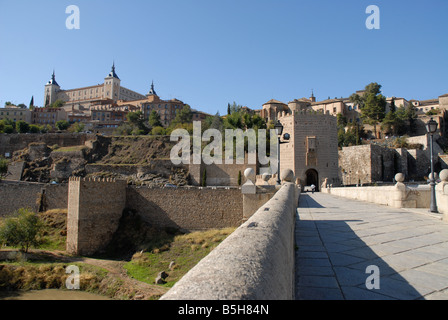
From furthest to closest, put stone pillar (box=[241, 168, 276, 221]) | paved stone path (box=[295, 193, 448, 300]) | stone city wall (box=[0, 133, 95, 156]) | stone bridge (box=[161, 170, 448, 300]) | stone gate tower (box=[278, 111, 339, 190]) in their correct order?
stone city wall (box=[0, 133, 95, 156]), stone gate tower (box=[278, 111, 339, 190]), stone pillar (box=[241, 168, 276, 221]), paved stone path (box=[295, 193, 448, 300]), stone bridge (box=[161, 170, 448, 300])

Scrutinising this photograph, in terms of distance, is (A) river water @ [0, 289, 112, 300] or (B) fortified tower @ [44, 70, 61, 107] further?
(B) fortified tower @ [44, 70, 61, 107]

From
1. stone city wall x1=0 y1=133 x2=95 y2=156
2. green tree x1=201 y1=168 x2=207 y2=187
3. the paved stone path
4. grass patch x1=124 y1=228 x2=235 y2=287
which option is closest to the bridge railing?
the paved stone path

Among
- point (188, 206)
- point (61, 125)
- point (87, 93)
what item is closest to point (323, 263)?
point (188, 206)

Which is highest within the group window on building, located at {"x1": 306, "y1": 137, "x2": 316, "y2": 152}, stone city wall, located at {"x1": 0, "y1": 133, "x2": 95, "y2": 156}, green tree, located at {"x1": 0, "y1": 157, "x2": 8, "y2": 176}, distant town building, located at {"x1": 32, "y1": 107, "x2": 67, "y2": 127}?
distant town building, located at {"x1": 32, "y1": 107, "x2": 67, "y2": 127}

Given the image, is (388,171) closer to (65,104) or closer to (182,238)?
(182,238)

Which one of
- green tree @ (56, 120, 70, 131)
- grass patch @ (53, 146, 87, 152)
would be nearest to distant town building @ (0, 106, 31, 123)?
green tree @ (56, 120, 70, 131)

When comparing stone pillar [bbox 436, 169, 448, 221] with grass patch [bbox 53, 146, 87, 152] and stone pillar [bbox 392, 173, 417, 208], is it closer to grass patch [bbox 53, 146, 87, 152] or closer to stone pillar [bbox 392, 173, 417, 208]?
stone pillar [bbox 392, 173, 417, 208]

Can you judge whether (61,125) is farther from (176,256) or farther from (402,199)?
(402,199)

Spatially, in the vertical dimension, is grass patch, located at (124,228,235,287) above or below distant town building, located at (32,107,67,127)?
below

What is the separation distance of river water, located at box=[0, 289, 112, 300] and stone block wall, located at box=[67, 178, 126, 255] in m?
3.41

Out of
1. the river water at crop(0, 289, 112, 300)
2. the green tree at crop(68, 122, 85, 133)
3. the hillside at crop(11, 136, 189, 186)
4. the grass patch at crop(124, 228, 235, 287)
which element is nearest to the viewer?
the river water at crop(0, 289, 112, 300)

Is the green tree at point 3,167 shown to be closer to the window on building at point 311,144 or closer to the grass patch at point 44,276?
the grass patch at point 44,276

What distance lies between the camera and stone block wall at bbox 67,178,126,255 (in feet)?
66.8

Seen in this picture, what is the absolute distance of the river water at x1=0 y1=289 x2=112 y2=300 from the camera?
1606 cm
